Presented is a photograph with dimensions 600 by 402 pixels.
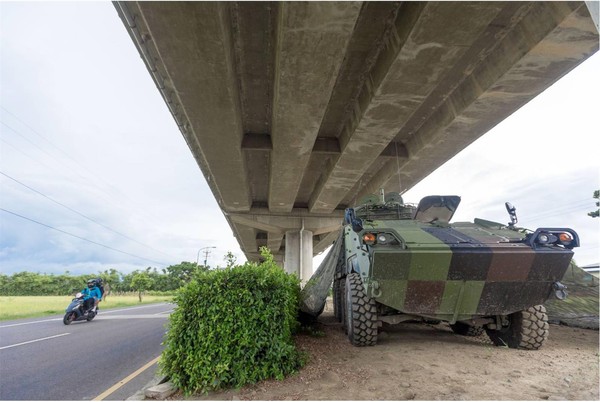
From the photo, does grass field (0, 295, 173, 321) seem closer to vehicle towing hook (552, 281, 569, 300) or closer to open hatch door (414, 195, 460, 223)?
open hatch door (414, 195, 460, 223)

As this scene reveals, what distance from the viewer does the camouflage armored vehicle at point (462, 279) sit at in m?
4.13

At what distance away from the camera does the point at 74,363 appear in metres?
5.38

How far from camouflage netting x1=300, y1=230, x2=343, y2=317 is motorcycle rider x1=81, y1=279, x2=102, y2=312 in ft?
29.3

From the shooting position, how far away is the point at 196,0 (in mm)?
4684

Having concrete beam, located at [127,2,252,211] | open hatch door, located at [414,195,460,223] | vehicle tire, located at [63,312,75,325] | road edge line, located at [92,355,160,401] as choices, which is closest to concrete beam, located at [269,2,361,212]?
concrete beam, located at [127,2,252,211]

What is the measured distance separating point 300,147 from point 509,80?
5010 mm

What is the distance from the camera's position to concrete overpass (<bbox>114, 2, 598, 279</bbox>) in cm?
504

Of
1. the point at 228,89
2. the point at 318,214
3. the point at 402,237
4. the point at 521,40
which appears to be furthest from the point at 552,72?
the point at 318,214

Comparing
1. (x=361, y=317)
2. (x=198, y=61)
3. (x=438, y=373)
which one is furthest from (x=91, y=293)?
(x=438, y=373)

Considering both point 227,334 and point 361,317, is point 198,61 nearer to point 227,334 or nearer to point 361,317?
point 227,334

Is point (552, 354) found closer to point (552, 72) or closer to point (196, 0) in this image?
point (552, 72)

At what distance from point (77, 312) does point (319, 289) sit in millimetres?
9256

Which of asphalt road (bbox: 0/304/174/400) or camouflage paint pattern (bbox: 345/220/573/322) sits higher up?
camouflage paint pattern (bbox: 345/220/573/322)

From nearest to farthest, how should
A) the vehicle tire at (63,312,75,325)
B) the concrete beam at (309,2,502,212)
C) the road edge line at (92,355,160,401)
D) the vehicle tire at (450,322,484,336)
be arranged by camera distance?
the road edge line at (92,355,160,401) → the concrete beam at (309,2,502,212) → the vehicle tire at (450,322,484,336) → the vehicle tire at (63,312,75,325)
